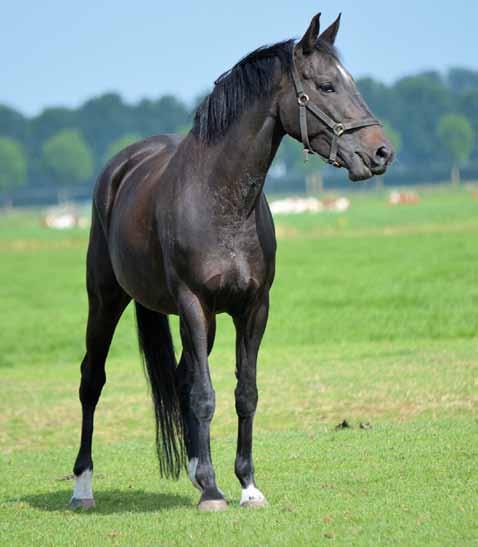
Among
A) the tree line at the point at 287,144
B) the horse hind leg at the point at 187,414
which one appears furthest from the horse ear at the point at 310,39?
the tree line at the point at 287,144

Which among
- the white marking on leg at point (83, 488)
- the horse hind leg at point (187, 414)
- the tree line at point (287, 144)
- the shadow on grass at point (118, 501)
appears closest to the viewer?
the shadow on grass at point (118, 501)

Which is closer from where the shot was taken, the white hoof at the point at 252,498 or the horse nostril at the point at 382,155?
the horse nostril at the point at 382,155

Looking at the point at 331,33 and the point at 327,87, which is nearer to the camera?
the point at 327,87

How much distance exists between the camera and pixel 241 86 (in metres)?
7.38

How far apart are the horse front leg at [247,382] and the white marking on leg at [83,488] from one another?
1324 millimetres

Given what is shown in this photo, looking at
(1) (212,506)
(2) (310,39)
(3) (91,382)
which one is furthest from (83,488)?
(2) (310,39)

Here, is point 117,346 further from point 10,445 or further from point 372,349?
point 10,445

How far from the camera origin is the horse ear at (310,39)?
23.2 feet

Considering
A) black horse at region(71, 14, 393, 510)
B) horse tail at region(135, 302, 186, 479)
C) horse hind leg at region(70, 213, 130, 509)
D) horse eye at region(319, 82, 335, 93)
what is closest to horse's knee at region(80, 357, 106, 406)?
horse hind leg at region(70, 213, 130, 509)

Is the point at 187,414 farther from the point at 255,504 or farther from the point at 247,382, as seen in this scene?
the point at 255,504

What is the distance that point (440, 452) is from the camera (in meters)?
8.68

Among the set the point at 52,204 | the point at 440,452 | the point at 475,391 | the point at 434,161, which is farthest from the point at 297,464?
the point at 434,161

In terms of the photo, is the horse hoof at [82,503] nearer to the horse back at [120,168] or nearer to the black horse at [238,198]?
the black horse at [238,198]

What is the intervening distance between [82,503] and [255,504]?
1.47m
